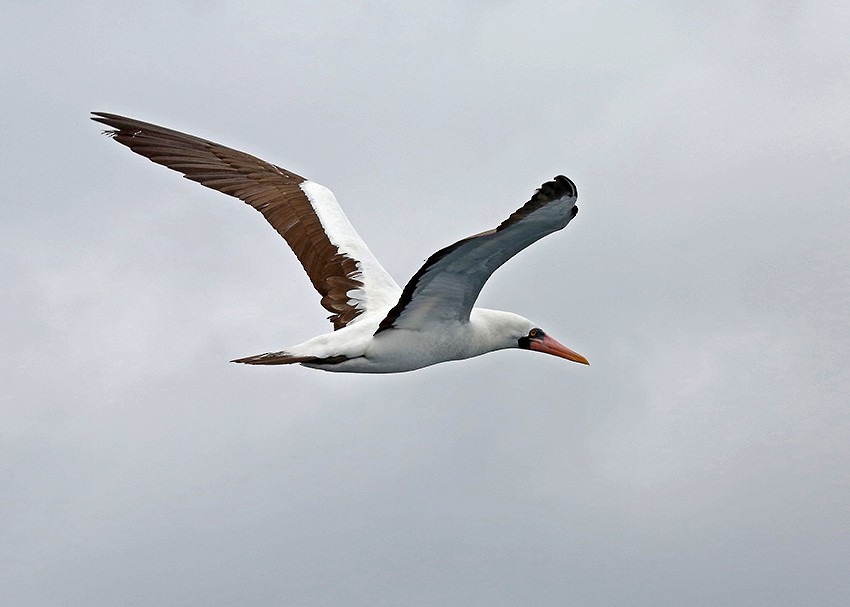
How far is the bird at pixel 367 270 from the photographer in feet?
45.7

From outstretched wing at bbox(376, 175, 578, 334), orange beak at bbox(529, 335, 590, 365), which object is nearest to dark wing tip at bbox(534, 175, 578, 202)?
outstretched wing at bbox(376, 175, 578, 334)

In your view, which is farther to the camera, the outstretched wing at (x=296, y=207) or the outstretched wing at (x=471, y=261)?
the outstretched wing at (x=296, y=207)

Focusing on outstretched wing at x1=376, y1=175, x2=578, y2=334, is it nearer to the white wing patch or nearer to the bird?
the bird

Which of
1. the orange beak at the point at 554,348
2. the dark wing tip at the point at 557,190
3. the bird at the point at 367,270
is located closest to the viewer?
the dark wing tip at the point at 557,190

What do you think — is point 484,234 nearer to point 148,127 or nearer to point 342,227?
point 342,227

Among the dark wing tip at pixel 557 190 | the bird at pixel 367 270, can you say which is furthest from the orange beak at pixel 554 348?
the dark wing tip at pixel 557 190

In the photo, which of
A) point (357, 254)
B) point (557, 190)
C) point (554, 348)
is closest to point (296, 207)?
point (357, 254)

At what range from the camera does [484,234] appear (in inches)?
516

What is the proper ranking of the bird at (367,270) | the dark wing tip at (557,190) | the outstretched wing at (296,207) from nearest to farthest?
the dark wing tip at (557,190), the bird at (367,270), the outstretched wing at (296,207)

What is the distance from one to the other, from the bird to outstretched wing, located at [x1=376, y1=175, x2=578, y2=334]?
1 cm

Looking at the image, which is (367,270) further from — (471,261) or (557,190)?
(557,190)

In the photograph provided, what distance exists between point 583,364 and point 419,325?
227 cm

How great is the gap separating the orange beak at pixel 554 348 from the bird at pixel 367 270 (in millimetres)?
12

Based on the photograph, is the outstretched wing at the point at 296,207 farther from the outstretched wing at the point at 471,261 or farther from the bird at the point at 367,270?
the outstretched wing at the point at 471,261
